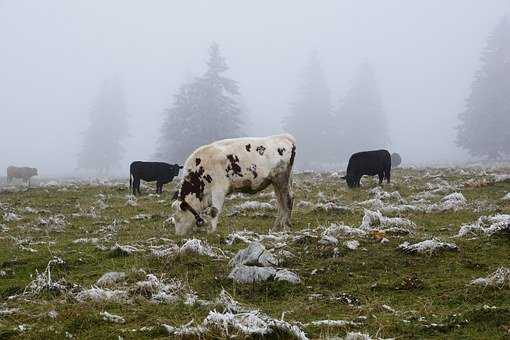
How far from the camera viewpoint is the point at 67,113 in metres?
162

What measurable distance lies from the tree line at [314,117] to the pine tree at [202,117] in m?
0.09

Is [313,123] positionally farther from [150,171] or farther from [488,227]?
[488,227]

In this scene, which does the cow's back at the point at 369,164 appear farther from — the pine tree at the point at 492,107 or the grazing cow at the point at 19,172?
the pine tree at the point at 492,107

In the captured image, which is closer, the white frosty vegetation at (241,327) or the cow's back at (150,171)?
the white frosty vegetation at (241,327)

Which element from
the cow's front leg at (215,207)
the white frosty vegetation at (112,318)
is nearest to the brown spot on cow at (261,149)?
the cow's front leg at (215,207)

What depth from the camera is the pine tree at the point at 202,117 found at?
53.4 m

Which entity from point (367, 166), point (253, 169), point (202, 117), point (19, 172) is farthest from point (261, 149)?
point (202, 117)

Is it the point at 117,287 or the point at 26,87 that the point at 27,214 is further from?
the point at 26,87

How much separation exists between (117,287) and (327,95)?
69052mm

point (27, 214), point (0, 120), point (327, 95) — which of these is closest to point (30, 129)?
point (0, 120)

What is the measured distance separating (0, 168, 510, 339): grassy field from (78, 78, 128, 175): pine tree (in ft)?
205

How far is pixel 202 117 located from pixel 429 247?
45333 mm

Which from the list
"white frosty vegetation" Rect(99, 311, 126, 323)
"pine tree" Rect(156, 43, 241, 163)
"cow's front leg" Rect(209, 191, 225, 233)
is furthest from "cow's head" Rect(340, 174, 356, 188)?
"pine tree" Rect(156, 43, 241, 163)

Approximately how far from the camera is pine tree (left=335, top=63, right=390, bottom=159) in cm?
7281
